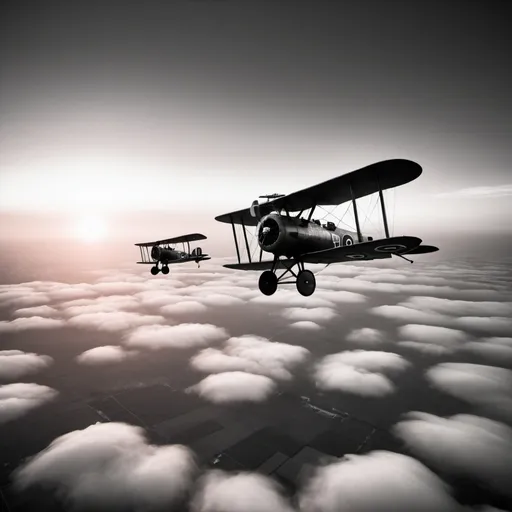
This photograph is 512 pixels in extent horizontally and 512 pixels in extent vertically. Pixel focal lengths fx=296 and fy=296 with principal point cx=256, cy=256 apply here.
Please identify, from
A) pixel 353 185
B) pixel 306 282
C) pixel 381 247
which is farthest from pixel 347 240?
pixel 381 247

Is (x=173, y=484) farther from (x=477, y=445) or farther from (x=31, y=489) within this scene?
(x=477, y=445)

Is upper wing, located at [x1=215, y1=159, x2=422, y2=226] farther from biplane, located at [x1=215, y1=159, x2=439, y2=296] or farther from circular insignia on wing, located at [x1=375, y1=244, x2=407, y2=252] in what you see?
circular insignia on wing, located at [x1=375, y1=244, x2=407, y2=252]

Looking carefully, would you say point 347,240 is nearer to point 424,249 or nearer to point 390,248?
point 424,249

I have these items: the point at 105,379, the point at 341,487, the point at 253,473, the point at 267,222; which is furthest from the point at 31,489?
the point at 267,222

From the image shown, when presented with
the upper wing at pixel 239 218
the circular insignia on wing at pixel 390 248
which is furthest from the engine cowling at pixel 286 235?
the circular insignia on wing at pixel 390 248

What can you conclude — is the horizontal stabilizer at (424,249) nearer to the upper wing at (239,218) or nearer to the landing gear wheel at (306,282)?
the landing gear wheel at (306,282)

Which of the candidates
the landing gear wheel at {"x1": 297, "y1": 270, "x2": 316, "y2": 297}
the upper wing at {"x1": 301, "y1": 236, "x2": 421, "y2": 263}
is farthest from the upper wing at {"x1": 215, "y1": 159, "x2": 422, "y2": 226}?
the landing gear wheel at {"x1": 297, "y1": 270, "x2": 316, "y2": 297}
